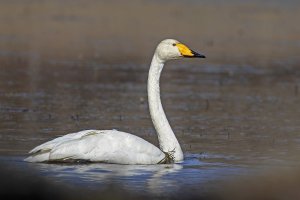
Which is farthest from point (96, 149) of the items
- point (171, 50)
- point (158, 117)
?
point (171, 50)

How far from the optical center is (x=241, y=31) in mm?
36656

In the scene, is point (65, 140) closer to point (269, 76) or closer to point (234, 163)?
point (234, 163)

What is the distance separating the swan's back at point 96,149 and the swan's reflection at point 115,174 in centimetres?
9

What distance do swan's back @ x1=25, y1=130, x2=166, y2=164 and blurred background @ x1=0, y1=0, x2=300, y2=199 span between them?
0.18 meters

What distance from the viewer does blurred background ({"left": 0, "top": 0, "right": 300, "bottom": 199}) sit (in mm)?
11117

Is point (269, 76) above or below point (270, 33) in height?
below

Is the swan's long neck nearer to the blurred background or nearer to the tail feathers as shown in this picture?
the blurred background

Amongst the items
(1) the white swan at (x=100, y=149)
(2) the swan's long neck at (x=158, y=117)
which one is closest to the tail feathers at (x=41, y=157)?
(1) the white swan at (x=100, y=149)

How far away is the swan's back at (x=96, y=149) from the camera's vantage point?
11.5 m

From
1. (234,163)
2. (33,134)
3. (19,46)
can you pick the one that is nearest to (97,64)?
(19,46)

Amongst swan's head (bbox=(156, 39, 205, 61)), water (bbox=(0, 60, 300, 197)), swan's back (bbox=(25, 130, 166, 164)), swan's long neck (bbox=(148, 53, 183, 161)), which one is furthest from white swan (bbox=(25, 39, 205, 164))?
swan's head (bbox=(156, 39, 205, 61))

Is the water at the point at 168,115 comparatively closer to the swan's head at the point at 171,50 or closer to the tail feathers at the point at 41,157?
the tail feathers at the point at 41,157

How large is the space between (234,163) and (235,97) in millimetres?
7159

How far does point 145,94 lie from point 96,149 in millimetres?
7944
